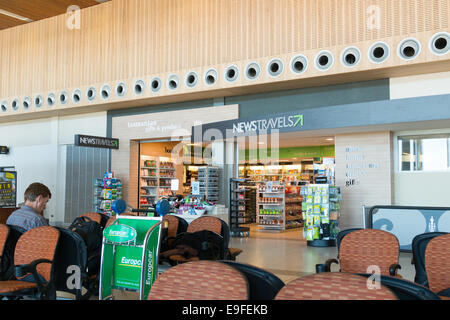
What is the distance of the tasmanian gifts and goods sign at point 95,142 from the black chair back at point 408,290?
454 inches

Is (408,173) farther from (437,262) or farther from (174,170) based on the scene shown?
(174,170)

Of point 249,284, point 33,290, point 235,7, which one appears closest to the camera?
point 249,284

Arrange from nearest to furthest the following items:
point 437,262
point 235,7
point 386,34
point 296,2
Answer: point 437,262 < point 386,34 < point 296,2 < point 235,7

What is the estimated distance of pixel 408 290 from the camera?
171 centimetres

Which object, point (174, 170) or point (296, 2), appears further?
point (174, 170)

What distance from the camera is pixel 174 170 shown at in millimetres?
15891

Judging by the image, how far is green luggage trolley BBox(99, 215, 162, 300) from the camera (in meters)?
4.00

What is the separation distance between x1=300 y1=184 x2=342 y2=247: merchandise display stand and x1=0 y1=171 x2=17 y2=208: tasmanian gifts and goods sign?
25.3ft

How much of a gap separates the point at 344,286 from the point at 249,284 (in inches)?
19.0

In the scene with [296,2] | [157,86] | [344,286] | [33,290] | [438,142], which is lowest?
[33,290]

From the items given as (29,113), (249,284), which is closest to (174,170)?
(29,113)

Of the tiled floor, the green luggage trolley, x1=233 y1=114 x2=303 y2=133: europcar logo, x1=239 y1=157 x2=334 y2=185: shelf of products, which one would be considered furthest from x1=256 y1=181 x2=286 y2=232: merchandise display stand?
the green luggage trolley

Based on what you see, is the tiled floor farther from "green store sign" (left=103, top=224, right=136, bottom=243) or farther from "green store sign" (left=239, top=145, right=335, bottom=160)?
"green store sign" (left=239, top=145, right=335, bottom=160)

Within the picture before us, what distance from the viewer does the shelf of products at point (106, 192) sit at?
13734 mm
